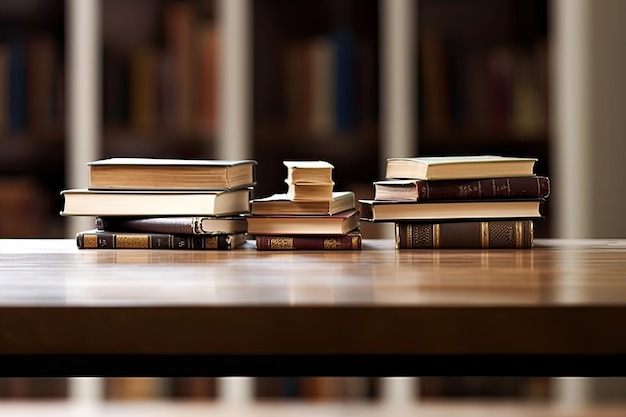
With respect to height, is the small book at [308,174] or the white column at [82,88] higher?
the white column at [82,88]

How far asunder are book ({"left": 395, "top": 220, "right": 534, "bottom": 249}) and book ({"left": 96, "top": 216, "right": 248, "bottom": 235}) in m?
0.24

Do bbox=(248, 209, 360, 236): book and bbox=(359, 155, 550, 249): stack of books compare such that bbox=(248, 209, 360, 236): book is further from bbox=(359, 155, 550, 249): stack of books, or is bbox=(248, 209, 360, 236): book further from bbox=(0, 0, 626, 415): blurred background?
bbox=(0, 0, 626, 415): blurred background

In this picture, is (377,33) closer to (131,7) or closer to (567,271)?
(131,7)

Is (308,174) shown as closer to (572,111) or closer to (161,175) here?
(161,175)

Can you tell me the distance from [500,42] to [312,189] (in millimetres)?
1680

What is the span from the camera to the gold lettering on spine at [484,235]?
1.25 m

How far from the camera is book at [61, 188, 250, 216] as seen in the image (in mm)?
1257

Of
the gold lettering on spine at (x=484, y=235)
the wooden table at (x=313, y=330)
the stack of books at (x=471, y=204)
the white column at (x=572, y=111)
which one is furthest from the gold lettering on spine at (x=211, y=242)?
the white column at (x=572, y=111)

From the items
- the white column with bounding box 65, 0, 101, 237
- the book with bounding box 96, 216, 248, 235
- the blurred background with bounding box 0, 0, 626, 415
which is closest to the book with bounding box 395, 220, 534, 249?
the book with bounding box 96, 216, 248, 235

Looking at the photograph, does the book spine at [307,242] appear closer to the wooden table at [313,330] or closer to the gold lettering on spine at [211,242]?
the gold lettering on spine at [211,242]

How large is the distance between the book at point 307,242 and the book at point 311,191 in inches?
2.1

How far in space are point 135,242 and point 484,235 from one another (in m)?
0.47

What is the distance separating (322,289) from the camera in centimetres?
76

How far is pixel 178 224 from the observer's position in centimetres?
125
